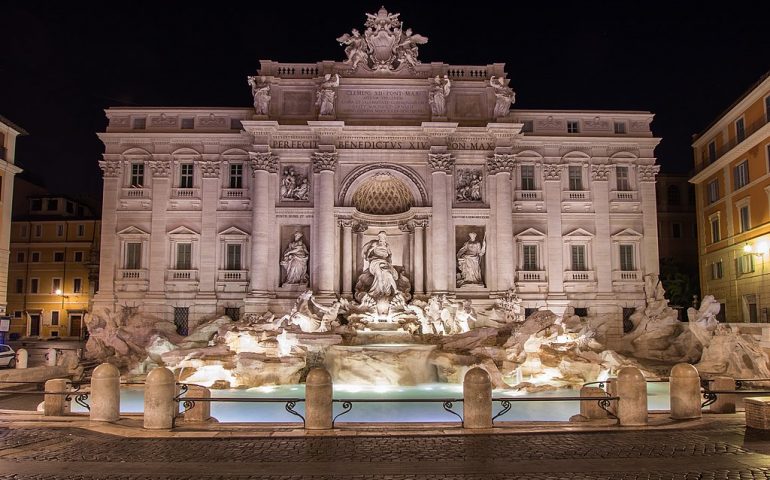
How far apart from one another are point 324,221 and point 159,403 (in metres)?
21.0

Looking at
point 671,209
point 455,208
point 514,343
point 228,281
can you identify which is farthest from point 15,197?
point 671,209

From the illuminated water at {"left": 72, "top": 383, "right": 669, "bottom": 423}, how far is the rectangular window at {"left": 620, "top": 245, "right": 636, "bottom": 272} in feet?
44.0

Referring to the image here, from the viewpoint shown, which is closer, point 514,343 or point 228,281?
point 514,343

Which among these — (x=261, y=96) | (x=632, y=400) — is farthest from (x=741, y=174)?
(x=632, y=400)

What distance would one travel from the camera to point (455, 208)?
33344 mm

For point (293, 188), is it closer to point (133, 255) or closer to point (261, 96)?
point (261, 96)

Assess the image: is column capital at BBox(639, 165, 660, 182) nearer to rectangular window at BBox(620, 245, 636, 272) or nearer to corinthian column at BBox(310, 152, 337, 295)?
rectangular window at BBox(620, 245, 636, 272)

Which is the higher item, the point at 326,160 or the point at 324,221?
the point at 326,160

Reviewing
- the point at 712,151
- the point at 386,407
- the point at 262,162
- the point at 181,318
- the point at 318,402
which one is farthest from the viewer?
the point at 712,151

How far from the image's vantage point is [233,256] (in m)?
34.4

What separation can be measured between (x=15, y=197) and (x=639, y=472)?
Result: 55565 millimetres

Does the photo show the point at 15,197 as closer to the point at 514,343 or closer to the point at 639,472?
the point at 514,343

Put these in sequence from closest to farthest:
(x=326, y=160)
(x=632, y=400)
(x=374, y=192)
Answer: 1. (x=632, y=400)
2. (x=326, y=160)
3. (x=374, y=192)

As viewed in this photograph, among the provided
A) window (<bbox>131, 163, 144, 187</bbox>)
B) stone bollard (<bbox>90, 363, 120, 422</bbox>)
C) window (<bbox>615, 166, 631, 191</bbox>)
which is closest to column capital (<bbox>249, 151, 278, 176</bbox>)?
window (<bbox>131, 163, 144, 187</bbox>)
